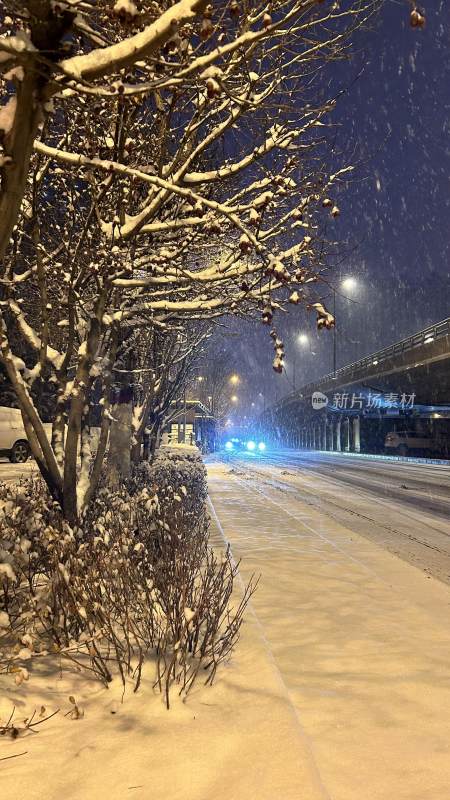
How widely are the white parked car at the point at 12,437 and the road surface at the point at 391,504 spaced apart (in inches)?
354

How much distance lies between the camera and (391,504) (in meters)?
16.7

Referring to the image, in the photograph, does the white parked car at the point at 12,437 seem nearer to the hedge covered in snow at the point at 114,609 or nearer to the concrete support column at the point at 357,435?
the hedge covered in snow at the point at 114,609

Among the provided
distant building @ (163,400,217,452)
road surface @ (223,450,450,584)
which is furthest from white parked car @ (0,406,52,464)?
distant building @ (163,400,217,452)

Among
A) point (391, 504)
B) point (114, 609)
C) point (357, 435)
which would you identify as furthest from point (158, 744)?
point (357, 435)

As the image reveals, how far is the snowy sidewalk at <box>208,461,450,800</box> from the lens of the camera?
10.1ft

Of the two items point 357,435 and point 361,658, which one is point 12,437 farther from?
point 357,435

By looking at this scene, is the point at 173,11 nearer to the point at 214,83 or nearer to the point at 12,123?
the point at 214,83

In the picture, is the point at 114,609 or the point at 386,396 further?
the point at 386,396

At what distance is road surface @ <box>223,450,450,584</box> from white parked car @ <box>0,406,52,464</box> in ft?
29.5

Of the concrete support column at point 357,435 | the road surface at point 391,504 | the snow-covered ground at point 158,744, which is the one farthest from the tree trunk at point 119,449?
the concrete support column at point 357,435

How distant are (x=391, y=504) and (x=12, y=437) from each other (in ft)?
43.5

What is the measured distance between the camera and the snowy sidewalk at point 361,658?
3092mm

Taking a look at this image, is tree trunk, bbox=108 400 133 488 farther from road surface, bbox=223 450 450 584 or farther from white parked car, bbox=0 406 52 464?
white parked car, bbox=0 406 52 464

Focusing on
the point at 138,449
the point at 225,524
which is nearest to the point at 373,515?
the point at 225,524
